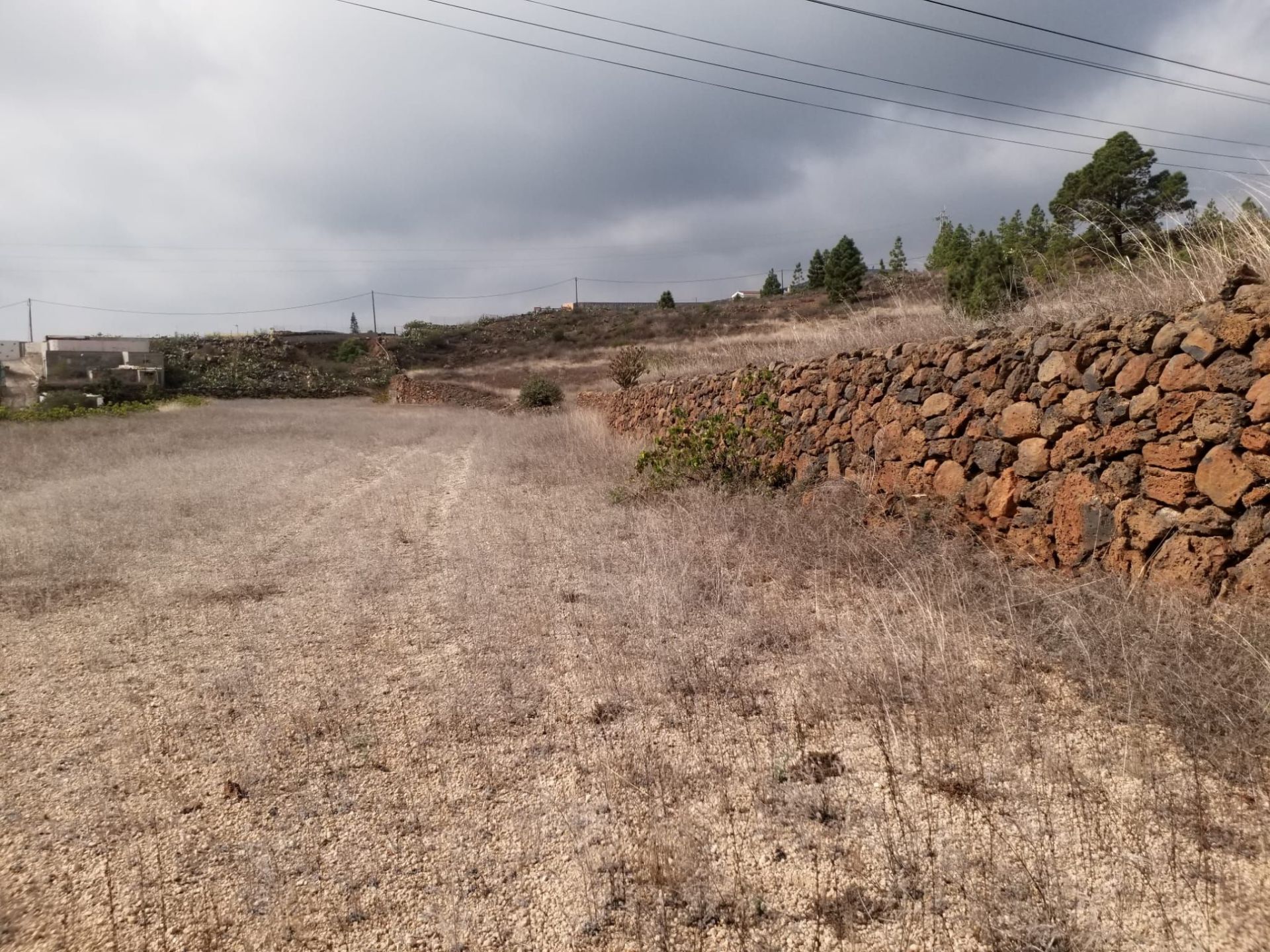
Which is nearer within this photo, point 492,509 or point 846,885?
point 846,885

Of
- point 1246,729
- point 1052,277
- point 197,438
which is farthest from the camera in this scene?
point 197,438

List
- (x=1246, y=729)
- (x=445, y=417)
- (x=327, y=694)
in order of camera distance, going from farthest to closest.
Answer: (x=445, y=417), (x=327, y=694), (x=1246, y=729)

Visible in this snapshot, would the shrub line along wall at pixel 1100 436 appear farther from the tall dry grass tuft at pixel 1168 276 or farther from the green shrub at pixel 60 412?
the green shrub at pixel 60 412

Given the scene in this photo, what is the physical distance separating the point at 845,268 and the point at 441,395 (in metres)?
28.0

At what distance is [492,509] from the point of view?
8891mm

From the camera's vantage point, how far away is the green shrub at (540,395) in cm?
2530

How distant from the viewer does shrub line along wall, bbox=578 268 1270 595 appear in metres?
3.94

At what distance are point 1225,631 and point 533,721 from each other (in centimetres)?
333

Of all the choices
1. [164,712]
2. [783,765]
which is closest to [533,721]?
[783,765]

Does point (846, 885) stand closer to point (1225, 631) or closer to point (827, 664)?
point (827, 664)

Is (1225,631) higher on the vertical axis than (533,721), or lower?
higher

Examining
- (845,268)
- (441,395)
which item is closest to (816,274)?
(845,268)

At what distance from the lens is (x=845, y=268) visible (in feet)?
154

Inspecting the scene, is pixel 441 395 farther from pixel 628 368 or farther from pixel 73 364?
pixel 73 364
